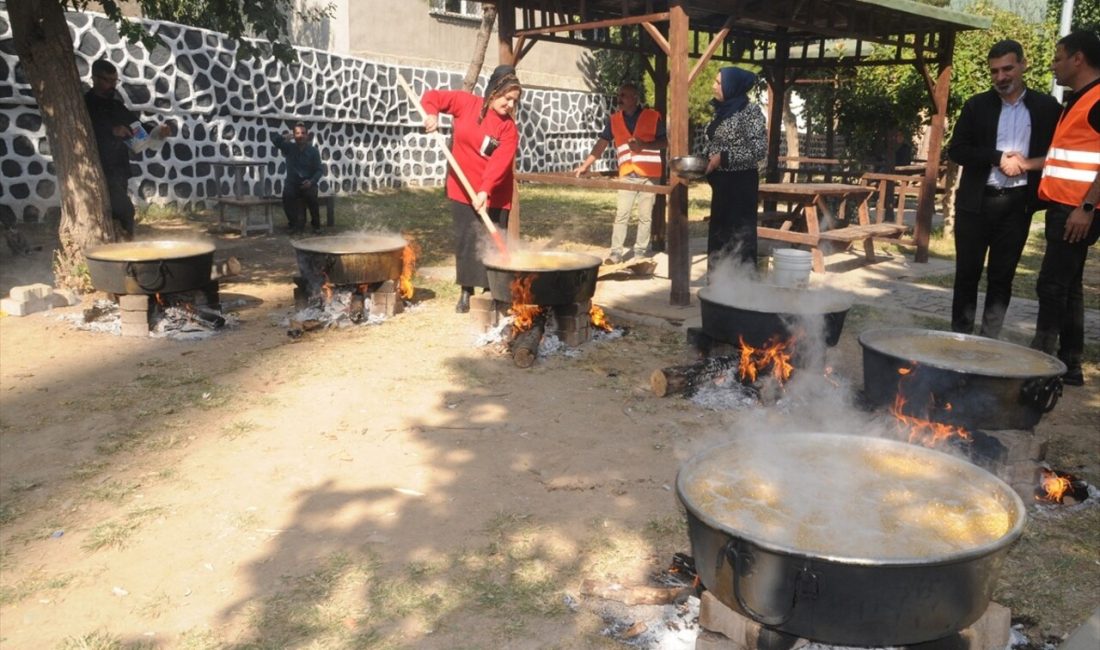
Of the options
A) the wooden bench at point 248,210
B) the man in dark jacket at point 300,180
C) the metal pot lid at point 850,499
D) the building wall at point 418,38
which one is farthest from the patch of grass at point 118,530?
the building wall at point 418,38

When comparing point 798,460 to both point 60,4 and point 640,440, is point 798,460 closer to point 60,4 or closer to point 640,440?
point 640,440

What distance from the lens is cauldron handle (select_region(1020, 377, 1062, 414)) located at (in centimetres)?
358

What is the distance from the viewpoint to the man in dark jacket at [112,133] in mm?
8367

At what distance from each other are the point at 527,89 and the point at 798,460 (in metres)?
19.4

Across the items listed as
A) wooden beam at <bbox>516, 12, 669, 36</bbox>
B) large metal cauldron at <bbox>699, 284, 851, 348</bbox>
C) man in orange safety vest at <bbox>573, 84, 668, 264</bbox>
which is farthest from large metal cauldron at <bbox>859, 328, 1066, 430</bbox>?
man in orange safety vest at <bbox>573, 84, 668, 264</bbox>

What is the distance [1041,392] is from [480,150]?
4506 millimetres

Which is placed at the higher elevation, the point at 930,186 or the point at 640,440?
the point at 930,186

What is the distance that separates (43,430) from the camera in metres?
4.79

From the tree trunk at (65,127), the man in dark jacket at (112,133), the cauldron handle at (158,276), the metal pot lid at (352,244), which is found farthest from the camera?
the man in dark jacket at (112,133)

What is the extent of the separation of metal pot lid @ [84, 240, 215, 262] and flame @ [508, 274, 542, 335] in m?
2.63

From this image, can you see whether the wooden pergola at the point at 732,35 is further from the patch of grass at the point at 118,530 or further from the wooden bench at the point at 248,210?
the patch of grass at the point at 118,530

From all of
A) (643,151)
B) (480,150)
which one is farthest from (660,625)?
(643,151)

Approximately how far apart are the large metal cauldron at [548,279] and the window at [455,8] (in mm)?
14564

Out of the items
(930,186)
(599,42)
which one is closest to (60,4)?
(599,42)
